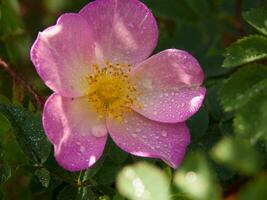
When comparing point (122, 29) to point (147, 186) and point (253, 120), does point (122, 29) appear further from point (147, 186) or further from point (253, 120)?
point (147, 186)

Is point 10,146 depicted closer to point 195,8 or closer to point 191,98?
point 191,98

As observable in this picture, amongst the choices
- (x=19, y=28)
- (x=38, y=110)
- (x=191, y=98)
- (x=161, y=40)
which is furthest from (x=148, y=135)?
(x=19, y=28)

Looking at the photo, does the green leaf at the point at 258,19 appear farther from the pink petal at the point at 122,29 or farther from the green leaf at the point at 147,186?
the green leaf at the point at 147,186

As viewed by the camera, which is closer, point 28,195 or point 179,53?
point 179,53

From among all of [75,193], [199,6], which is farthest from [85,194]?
[199,6]

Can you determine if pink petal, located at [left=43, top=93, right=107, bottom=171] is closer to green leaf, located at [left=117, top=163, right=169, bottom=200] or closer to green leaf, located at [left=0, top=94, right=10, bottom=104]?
green leaf, located at [left=0, top=94, right=10, bottom=104]

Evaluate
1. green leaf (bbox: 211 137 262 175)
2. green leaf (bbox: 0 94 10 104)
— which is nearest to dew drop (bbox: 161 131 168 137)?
green leaf (bbox: 0 94 10 104)

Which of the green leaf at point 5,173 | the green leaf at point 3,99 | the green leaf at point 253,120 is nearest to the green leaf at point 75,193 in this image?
the green leaf at point 5,173
